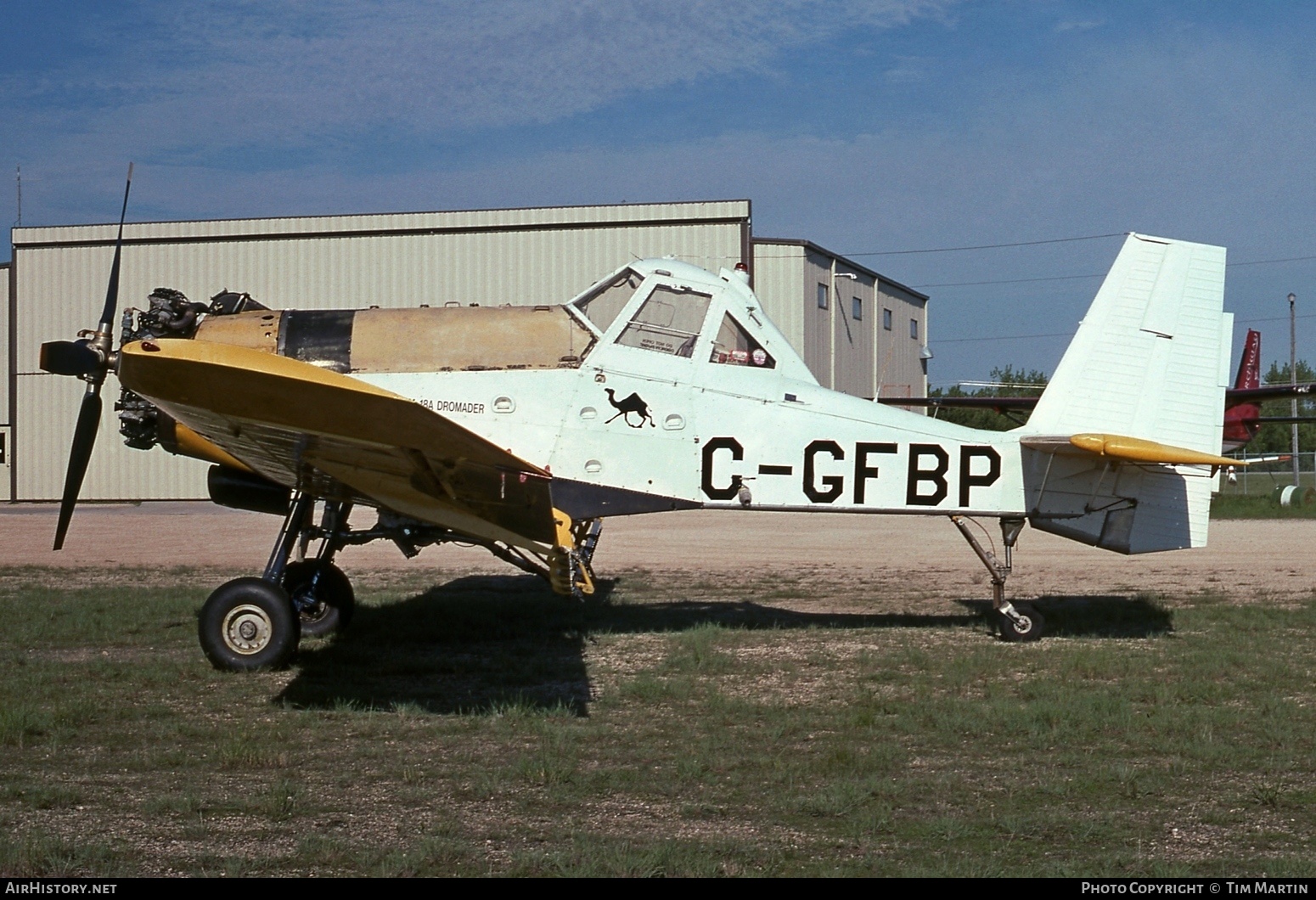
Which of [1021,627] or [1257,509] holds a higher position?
[1257,509]

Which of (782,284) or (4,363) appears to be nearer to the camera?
(782,284)

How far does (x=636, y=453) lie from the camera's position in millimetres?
9375

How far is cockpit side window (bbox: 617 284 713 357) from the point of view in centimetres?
946

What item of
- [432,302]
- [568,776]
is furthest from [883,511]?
[432,302]

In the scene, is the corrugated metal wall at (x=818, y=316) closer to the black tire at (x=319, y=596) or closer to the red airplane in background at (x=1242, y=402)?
the red airplane in background at (x=1242, y=402)

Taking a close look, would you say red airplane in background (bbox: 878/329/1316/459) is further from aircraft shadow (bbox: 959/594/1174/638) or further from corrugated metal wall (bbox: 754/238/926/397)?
corrugated metal wall (bbox: 754/238/926/397)

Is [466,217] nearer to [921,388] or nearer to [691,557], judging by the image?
[691,557]

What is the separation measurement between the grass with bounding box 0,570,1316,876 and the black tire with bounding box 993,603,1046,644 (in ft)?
0.84

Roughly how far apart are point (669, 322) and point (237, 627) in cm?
395

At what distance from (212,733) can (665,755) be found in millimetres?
2571

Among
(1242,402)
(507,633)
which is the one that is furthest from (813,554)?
(507,633)

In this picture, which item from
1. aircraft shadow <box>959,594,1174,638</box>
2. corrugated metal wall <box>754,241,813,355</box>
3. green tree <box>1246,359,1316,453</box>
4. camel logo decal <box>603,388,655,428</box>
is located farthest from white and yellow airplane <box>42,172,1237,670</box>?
green tree <box>1246,359,1316,453</box>

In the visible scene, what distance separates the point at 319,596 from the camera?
10266mm

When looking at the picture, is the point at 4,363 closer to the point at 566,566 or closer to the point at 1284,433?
the point at 566,566
